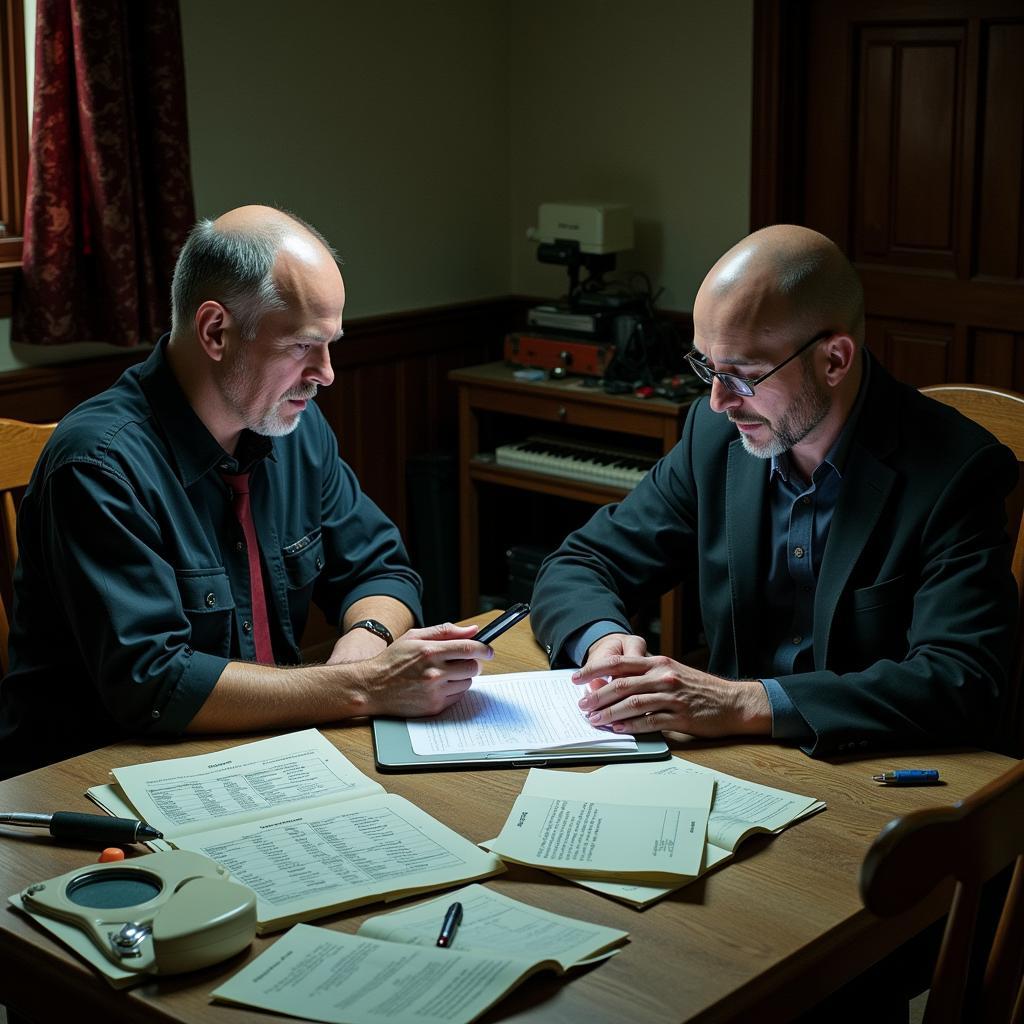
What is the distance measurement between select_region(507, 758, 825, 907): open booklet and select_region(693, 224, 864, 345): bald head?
624 mm

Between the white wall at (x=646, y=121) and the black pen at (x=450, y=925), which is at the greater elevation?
the white wall at (x=646, y=121)

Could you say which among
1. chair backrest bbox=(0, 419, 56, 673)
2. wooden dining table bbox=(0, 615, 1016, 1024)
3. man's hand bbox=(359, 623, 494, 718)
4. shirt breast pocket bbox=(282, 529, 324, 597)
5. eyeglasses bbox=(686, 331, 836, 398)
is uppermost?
eyeglasses bbox=(686, 331, 836, 398)

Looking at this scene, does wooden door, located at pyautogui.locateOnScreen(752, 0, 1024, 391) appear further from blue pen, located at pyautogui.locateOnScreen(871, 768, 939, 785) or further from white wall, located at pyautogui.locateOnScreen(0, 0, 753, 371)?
blue pen, located at pyautogui.locateOnScreen(871, 768, 939, 785)

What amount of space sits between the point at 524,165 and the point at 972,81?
145 centimetres

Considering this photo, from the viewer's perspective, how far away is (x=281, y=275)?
202 centimetres

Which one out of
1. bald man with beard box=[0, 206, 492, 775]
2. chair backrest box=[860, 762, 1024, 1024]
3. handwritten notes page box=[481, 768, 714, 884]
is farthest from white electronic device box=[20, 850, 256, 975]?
chair backrest box=[860, 762, 1024, 1024]

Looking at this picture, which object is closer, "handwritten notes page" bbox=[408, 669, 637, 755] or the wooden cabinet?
"handwritten notes page" bbox=[408, 669, 637, 755]

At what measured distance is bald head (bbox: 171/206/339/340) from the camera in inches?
79.3

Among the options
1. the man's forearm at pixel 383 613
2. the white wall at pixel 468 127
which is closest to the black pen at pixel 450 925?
the man's forearm at pixel 383 613

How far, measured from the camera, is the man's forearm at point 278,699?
1.78 meters

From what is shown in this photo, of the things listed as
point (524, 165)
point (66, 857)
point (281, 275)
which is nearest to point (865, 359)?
point (281, 275)

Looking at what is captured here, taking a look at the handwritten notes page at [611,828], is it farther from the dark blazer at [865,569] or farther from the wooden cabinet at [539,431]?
the wooden cabinet at [539,431]

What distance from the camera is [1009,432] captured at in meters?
2.22

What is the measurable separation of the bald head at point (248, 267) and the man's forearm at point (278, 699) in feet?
1.65
